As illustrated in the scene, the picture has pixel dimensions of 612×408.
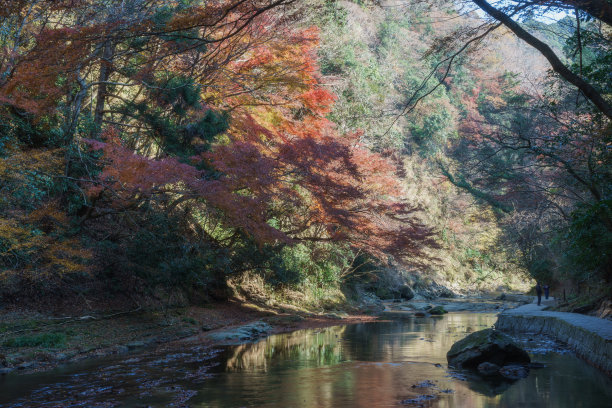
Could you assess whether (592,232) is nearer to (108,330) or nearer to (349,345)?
(349,345)

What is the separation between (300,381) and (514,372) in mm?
3399

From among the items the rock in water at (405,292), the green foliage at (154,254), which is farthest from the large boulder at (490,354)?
the rock in water at (405,292)

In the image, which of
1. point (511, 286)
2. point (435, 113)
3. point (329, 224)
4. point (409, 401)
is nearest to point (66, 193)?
point (329, 224)

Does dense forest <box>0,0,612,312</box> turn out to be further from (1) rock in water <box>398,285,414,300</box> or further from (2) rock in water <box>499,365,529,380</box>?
(1) rock in water <box>398,285,414,300</box>

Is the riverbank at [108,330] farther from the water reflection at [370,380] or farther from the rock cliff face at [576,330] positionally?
the rock cliff face at [576,330]

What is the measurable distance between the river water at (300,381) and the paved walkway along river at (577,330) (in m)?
0.24

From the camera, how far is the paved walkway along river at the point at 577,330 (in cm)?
789

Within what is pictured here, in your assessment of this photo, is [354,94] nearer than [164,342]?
No

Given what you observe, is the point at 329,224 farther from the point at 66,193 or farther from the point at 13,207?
the point at 13,207

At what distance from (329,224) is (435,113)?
1991 cm

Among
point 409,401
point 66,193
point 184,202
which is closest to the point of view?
point 409,401

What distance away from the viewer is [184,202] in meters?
14.8

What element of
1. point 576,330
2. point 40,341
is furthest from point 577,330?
point 40,341

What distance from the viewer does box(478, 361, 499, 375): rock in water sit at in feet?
26.8
